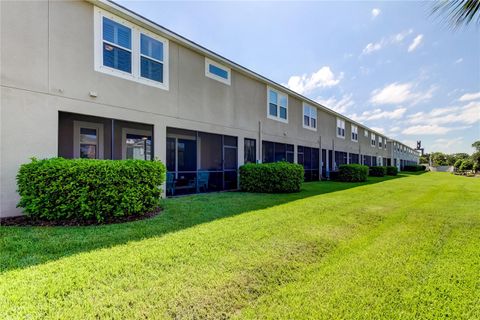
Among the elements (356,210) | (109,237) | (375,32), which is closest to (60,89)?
(109,237)

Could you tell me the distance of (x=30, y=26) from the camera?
5.98 m

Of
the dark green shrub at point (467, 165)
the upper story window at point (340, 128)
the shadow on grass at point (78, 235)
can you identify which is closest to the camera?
the shadow on grass at point (78, 235)

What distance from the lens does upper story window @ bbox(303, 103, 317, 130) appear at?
18391 mm

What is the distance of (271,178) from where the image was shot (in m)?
10.9

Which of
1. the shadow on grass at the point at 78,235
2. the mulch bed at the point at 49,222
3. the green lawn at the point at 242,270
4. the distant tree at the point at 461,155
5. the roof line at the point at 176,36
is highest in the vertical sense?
the roof line at the point at 176,36

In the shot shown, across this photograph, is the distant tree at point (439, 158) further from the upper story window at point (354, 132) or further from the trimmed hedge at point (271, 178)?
the trimmed hedge at point (271, 178)

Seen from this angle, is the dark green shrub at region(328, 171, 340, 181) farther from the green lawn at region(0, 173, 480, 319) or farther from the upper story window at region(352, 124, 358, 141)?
the green lawn at region(0, 173, 480, 319)

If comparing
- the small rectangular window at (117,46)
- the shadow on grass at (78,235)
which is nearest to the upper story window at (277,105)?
the small rectangular window at (117,46)

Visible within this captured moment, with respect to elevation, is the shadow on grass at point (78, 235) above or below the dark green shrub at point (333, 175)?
below

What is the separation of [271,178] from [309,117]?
9984 millimetres

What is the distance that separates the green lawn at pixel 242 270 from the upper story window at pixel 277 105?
1015 centimetres

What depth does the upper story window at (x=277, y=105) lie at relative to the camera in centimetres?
1466

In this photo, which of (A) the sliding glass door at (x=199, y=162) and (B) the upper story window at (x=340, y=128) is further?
(B) the upper story window at (x=340, y=128)

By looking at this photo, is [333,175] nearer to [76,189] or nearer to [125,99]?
[125,99]
